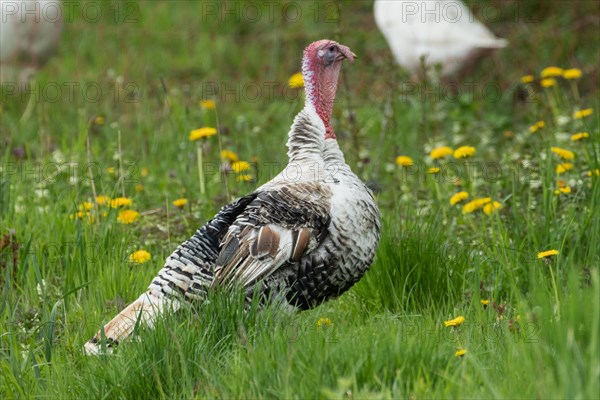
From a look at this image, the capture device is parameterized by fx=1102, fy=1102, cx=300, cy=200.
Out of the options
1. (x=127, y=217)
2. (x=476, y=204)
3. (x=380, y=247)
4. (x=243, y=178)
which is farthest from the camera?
(x=243, y=178)

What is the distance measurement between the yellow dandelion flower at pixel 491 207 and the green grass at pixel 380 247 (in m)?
0.06

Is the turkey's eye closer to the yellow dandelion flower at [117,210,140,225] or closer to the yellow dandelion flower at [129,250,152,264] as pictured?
the yellow dandelion flower at [129,250,152,264]

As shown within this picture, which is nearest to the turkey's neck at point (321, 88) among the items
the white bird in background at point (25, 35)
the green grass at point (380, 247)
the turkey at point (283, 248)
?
the turkey at point (283, 248)

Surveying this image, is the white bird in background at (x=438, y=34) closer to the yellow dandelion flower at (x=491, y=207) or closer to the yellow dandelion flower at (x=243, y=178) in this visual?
the yellow dandelion flower at (x=243, y=178)

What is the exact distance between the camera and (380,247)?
461 cm

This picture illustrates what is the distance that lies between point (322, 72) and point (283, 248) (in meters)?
0.97

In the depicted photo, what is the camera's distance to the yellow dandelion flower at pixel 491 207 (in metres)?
4.99

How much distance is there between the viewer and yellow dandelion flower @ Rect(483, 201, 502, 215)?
16.4ft

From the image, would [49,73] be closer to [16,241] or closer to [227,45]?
[227,45]

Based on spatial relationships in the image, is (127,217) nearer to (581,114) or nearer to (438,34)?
(581,114)

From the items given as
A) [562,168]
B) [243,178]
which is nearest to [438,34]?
[562,168]

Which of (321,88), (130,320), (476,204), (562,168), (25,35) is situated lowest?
(130,320)

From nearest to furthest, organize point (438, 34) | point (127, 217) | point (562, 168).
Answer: point (127, 217) → point (562, 168) → point (438, 34)

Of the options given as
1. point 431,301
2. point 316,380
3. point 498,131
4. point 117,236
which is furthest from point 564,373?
point 498,131
